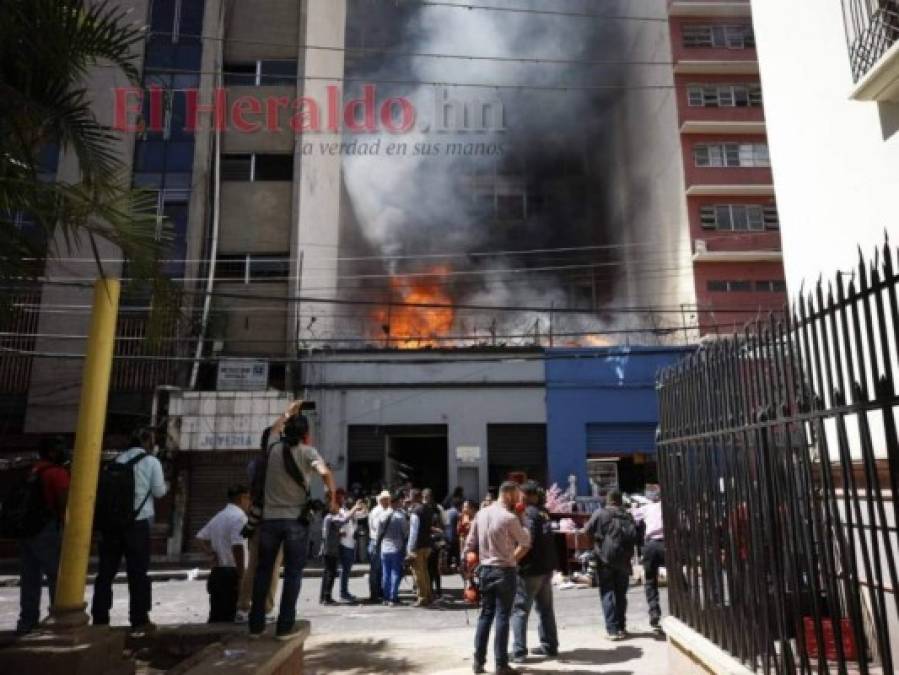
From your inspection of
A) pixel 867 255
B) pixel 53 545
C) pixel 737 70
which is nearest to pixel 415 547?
pixel 53 545

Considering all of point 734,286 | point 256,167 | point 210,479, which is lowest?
point 210,479

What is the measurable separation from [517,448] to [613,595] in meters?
12.2

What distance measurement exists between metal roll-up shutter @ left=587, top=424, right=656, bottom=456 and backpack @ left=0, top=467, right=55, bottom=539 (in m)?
15.8

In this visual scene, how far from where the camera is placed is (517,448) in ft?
64.7

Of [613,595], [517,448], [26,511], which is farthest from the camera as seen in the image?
[517,448]

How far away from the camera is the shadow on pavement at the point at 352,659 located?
632cm

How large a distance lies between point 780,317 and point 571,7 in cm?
2978

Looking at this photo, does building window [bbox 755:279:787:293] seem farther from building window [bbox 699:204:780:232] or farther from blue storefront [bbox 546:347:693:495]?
blue storefront [bbox 546:347:693:495]

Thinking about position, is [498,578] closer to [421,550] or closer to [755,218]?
[421,550]

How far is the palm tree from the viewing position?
14.8ft

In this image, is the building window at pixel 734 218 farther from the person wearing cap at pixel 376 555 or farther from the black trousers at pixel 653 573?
the black trousers at pixel 653 573

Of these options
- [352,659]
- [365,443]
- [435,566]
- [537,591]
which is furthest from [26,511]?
[365,443]

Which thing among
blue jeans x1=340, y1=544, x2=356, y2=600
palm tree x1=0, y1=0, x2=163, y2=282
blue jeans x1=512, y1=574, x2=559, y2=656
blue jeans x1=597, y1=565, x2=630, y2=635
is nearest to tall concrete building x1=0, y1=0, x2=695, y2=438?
blue jeans x1=340, y1=544, x2=356, y2=600

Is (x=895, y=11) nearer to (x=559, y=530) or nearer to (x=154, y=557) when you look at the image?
(x=559, y=530)
